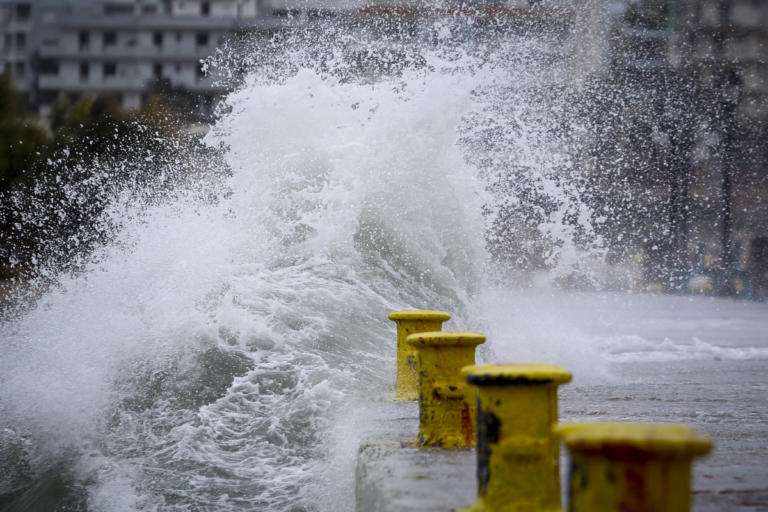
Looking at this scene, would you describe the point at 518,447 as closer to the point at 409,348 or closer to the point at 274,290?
the point at 409,348

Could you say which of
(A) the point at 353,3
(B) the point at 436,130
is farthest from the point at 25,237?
(B) the point at 436,130

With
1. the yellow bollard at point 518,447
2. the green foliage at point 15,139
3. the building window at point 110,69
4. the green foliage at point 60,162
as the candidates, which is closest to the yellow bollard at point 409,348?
the yellow bollard at point 518,447

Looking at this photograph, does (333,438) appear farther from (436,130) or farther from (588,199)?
(588,199)

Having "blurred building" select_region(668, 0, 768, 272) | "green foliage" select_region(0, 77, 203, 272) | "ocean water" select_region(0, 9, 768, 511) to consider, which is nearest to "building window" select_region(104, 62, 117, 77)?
"green foliage" select_region(0, 77, 203, 272)

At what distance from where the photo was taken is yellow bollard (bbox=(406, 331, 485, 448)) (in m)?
3.06

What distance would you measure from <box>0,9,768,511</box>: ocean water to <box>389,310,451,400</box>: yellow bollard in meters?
0.14

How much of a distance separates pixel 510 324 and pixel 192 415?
3774 millimetres

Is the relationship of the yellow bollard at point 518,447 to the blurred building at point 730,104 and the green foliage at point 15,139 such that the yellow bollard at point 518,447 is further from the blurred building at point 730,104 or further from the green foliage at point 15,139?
the green foliage at point 15,139

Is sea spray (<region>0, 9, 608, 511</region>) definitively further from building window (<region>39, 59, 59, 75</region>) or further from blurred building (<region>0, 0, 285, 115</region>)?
building window (<region>39, 59, 59, 75</region>)

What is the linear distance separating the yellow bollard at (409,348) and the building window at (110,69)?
197ft

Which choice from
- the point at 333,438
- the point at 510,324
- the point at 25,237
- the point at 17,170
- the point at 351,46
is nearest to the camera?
the point at 333,438

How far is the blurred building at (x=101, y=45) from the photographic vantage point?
189 ft

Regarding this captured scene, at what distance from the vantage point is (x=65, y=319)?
17.6 feet

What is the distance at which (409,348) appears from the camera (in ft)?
14.4
